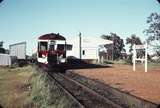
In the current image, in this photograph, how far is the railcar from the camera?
26078mm

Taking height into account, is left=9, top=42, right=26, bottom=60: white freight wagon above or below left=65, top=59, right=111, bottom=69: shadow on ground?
above

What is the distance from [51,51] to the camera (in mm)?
26391

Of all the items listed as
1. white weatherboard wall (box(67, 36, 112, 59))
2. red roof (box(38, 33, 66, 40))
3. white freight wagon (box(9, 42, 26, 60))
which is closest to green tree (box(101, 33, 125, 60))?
white weatherboard wall (box(67, 36, 112, 59))

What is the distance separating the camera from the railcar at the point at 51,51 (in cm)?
2608

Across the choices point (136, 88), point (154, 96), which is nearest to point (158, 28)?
point (136, 88)

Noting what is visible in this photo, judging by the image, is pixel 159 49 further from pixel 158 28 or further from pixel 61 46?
pixel 61 46

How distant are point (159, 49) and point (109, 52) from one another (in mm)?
37067

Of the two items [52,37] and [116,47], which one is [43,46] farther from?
[116,47]

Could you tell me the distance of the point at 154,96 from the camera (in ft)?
38.2

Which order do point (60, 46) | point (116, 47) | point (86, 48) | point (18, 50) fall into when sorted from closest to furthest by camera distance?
point (60, 46)
point (18, 50)
point (86, 48)
point (116, 47)

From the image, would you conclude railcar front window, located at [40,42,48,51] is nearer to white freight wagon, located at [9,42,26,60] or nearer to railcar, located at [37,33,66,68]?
railcar, located at [37,33,66,68]

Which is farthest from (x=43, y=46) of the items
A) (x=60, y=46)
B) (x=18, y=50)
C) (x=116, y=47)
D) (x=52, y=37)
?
(x=116, y=47)

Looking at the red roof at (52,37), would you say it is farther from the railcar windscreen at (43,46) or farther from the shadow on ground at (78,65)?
the shadow on ground at (78,65)

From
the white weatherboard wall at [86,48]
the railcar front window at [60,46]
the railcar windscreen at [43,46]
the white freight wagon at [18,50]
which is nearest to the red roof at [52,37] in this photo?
the railcar windscreen at [43,46]
